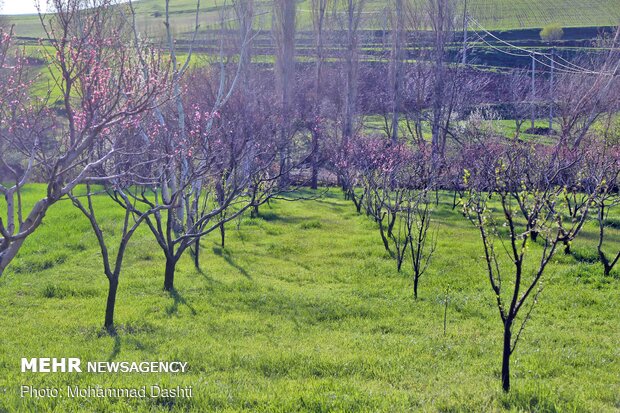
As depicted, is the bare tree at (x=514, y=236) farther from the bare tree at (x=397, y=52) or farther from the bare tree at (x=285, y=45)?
the bare tree at (x=285, y=45)

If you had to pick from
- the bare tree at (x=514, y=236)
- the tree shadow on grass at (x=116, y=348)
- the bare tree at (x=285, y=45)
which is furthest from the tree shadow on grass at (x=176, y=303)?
the bare tree at (x=285, y=45)

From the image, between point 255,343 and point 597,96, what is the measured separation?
2072cm

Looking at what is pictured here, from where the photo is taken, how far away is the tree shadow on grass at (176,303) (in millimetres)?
8305

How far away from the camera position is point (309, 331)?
759 cm

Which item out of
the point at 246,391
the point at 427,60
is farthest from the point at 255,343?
the point at 427,60

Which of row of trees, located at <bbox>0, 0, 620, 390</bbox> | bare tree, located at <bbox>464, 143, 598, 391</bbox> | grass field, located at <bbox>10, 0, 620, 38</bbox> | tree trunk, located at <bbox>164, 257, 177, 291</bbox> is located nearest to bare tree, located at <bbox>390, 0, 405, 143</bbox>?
row of trees, located at <bbox>0, 0, 620, 390</bbox>

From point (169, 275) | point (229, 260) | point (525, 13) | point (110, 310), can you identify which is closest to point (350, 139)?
point (229, 260)

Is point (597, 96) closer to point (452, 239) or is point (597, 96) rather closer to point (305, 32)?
point (452, 239)

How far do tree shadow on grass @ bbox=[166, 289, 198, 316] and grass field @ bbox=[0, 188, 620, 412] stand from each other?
1.9 inches
